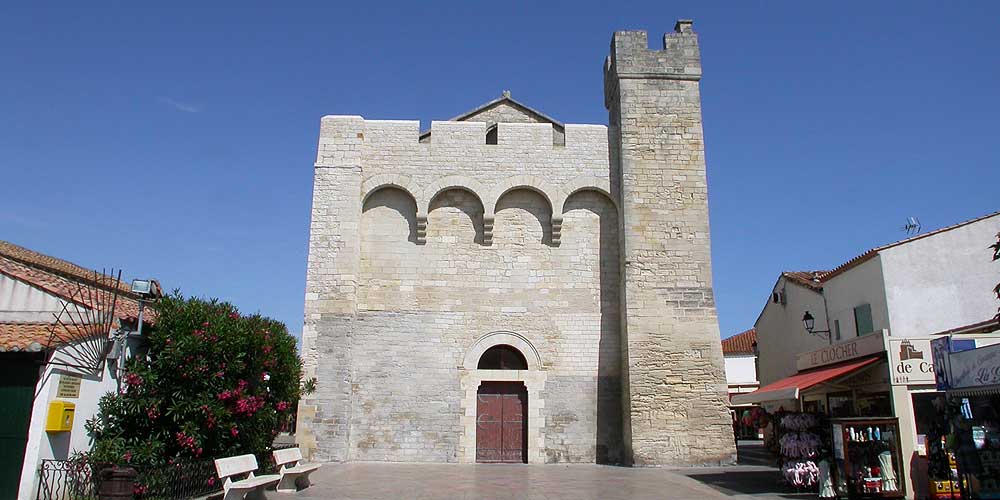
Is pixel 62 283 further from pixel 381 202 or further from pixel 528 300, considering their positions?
pixel 528 300

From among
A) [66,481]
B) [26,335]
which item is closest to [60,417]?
[66,481]

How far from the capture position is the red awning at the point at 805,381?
11.0 metres

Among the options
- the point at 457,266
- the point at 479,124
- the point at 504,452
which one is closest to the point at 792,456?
the point at 504,452

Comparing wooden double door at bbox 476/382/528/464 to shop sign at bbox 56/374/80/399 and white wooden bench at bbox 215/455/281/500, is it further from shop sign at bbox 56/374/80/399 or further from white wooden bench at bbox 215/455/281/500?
shop sign at bbox 56/374/80/399

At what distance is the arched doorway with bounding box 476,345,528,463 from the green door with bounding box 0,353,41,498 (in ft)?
28.6

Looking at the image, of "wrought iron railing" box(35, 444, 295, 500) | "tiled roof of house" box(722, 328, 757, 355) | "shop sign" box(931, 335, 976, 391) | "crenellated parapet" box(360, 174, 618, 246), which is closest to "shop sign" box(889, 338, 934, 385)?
"shop sign" box(931, 335, 976, 391)

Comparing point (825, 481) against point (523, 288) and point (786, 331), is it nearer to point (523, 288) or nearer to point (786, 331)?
point (523, 288)

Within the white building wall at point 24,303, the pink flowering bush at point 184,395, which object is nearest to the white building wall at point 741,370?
the pink flowering bush at point 184,395

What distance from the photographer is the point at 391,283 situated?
1566 centimetres

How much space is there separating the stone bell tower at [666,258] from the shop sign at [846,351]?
183 cm

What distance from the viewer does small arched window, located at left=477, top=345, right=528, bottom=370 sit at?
607 inches

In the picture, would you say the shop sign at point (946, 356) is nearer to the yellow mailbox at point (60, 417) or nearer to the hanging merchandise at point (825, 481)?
the hanging merchandise at point (825, 481)

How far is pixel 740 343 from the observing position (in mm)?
34375

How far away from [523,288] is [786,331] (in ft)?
33.2
